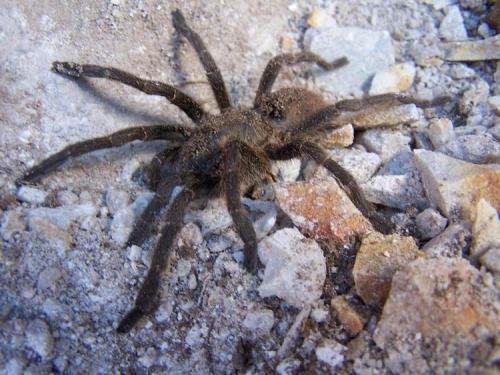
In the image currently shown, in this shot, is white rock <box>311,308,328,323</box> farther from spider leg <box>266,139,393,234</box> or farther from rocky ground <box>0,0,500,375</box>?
spider leg <box>266,139,393,234</box>

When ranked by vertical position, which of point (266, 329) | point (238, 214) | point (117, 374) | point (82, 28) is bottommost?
point (117, 374)

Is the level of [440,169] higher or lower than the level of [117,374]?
higher

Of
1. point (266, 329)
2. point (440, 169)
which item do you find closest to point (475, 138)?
point (440, 169)

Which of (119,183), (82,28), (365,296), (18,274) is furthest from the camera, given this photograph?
(82,28)

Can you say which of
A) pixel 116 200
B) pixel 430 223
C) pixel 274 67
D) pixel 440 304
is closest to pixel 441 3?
pixel 274 67

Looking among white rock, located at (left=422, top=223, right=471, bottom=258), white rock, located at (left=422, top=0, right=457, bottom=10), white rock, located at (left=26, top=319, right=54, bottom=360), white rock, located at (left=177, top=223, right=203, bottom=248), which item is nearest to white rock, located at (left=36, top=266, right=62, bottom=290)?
white rock, located at (left=26, top=319, right=54, bottom=360)

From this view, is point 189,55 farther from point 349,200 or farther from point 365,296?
point 365,296
